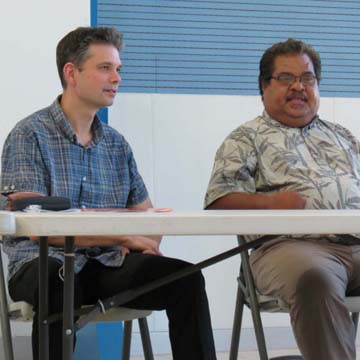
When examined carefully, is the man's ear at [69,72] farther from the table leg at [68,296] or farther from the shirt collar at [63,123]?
the table leg at [68,296]

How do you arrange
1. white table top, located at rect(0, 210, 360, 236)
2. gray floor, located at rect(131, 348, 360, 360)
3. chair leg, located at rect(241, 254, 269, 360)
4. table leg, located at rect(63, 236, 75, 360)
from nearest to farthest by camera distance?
white table top, located at rect(0, 210, 360, 236) → table leg, located at rect(63, 236, 75, 360) → chair leg, located at rect(241, 254, 269, 360) → gray floor, located at rect(131, 348, 360, 360)

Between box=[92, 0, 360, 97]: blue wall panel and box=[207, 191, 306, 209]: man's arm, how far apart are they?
1.26m

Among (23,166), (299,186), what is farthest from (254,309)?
(23,166)

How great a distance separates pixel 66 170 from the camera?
2.19 meters

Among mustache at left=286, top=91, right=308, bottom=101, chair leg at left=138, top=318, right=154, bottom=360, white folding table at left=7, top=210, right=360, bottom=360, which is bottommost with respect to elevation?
chair leg at left=138, top=318, right=154, bottom=360

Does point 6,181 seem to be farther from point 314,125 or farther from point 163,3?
point 163,3

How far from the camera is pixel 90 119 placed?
234 centimetres

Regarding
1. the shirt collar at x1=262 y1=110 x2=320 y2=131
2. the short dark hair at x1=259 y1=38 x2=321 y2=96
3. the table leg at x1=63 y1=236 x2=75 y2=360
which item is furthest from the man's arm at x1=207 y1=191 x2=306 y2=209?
the table leg at x1=63 y1=236 x2=75 y2=360

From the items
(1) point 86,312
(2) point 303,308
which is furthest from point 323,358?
(1) point 86,312

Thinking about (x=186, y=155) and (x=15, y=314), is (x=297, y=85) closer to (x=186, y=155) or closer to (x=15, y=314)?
(x=186, y=155)

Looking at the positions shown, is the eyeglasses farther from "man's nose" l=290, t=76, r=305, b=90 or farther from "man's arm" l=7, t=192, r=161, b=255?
"man's arm" l=7, t=192, r=161, b=255

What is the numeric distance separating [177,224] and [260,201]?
110 cm

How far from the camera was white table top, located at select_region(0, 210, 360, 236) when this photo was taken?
3.62 feet

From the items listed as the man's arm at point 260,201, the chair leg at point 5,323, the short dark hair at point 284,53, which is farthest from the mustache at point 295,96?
the chair leg at point 5,323
